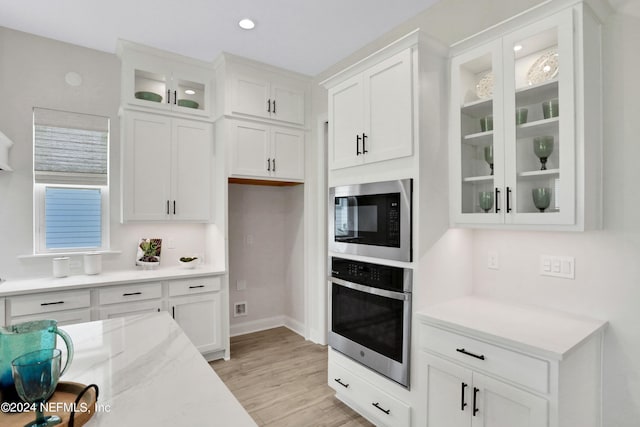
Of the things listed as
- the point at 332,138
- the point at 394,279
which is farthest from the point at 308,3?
the point at 394,279

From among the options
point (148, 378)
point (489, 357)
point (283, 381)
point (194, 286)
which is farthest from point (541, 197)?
point (194, 286)

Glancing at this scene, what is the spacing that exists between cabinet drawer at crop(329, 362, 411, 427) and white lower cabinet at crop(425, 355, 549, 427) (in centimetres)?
22

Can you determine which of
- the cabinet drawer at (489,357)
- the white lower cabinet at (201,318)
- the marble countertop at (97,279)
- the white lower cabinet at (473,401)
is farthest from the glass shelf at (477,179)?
the white lower cabinet at (201,318)

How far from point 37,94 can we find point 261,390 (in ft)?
10.4

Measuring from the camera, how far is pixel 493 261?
2.24 metres

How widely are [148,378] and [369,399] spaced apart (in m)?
1.62

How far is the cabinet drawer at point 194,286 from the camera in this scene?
10.2 feet

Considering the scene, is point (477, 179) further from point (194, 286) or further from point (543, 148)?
point (194, 286)

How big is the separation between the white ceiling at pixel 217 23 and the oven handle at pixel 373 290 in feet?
6.73

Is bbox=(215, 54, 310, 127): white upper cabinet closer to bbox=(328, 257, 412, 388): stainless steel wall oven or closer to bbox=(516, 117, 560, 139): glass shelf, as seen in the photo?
bbox=(328, 257, 412, 388): stainless steel wall oven

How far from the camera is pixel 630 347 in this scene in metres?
1.68

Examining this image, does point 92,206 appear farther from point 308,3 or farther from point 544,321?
point 544,321

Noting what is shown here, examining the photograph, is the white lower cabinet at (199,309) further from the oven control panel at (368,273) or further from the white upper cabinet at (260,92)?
the white upper cabinet at (260,92)

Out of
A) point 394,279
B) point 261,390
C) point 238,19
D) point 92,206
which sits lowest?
point 261,390
